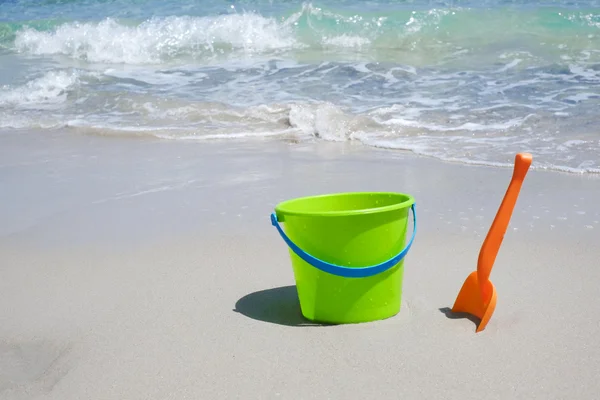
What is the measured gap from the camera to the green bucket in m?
2.30

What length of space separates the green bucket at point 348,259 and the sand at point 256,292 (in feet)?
0.25

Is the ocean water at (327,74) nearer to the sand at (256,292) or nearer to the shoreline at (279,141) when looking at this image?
the shoreline at (279,141)

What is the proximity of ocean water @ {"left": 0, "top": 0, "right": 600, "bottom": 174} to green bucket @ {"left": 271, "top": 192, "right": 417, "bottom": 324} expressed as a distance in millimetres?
2194

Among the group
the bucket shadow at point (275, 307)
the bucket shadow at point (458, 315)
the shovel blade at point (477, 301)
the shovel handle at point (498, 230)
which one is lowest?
the bucket shadow at point (275, 307)

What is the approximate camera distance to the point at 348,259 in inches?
92.3

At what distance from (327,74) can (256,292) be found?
569 centimetres

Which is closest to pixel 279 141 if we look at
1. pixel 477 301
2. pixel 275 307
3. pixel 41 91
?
pixel 275 307

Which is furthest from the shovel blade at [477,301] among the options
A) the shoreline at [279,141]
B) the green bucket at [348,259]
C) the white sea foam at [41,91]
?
the white sea foam at [41,91]

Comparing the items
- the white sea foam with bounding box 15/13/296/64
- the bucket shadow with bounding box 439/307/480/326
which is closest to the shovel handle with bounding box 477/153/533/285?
the bucket shadow with bounding box 439/307/480/326

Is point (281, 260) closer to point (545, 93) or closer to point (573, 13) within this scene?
point (545, 93)

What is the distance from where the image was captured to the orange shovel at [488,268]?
88.6 inches

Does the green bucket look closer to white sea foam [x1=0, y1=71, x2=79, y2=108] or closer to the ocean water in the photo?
the ocean water

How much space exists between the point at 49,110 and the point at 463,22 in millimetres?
6334

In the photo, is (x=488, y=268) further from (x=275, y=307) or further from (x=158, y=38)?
(x=158, y=38)
